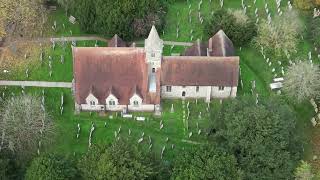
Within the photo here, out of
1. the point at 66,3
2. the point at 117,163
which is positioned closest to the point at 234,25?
the point at 66,3

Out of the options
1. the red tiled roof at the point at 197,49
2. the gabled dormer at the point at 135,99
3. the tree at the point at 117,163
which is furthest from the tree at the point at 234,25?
the tree at the point at 117,163

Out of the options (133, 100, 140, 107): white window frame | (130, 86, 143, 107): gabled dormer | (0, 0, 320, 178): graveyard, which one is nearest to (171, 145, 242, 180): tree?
(0, 0, 320, 178): graveyard

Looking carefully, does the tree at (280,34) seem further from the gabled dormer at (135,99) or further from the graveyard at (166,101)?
the gabled dormer at (135,99)

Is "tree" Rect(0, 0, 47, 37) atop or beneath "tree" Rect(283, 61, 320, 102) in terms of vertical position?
atop

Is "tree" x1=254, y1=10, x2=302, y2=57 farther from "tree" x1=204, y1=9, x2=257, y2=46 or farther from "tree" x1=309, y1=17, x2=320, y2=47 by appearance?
"tree" x1=309, y1=17, x2=320, y2=47

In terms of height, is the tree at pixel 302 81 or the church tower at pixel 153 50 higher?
the church tower at pixel 153 50

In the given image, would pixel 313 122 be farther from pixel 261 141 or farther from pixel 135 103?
pixel 135 103
